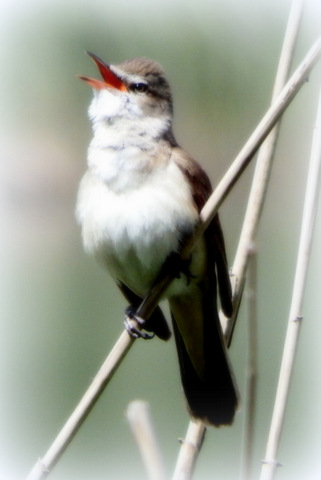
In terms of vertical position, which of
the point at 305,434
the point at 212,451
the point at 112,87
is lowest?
the point at 212,451

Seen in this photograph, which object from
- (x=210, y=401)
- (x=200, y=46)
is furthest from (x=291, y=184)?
(x=210, y=401)

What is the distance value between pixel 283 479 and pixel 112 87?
1555mm

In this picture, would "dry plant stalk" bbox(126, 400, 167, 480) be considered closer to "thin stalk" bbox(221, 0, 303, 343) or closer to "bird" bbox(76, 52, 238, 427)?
"bird" bbox(76, 52, 238, 427)

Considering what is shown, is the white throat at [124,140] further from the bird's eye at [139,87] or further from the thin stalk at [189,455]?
the thin stalk at [189,455]

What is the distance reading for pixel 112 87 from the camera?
3.29 meters

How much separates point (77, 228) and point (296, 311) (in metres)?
1.89

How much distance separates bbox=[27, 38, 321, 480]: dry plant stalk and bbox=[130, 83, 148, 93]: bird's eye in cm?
94

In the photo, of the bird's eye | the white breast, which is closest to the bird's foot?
the white breast

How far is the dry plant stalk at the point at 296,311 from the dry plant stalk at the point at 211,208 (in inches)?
10.4

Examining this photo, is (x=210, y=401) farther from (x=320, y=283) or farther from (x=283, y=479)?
(x=320, y=283)

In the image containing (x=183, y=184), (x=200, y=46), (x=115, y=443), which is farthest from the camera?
(x=200, y=46)

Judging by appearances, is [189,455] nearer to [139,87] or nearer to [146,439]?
[146,439]

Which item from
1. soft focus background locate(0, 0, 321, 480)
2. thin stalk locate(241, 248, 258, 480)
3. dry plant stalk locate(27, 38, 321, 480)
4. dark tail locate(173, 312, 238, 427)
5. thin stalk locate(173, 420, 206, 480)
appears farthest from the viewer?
soft focus background locate(0, 0, 321, 480)

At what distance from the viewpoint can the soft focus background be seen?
4020 mm
